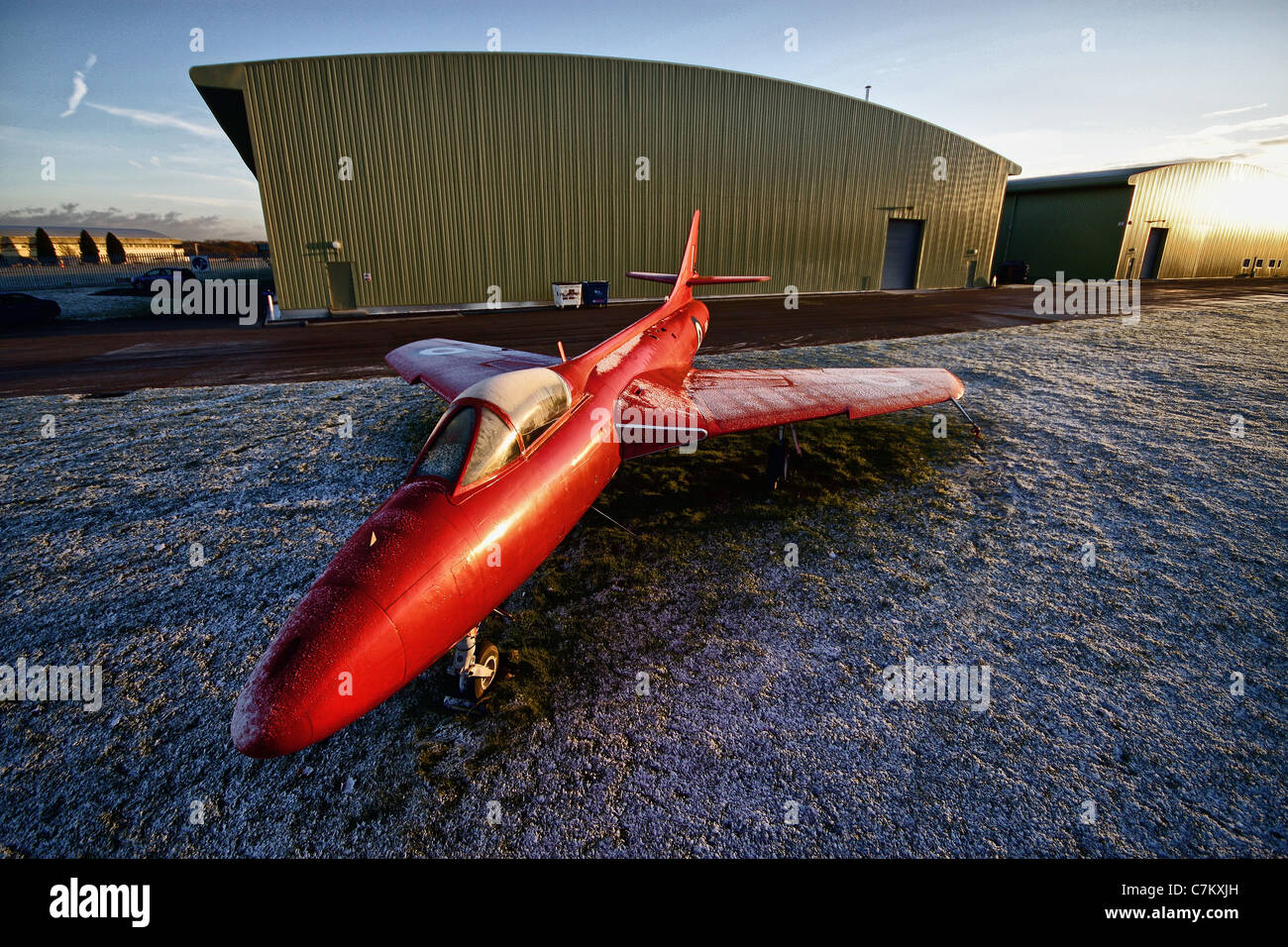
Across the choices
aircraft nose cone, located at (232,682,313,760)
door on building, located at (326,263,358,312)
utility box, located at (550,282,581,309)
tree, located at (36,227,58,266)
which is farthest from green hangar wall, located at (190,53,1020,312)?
tree, located at (36,227,58,266)

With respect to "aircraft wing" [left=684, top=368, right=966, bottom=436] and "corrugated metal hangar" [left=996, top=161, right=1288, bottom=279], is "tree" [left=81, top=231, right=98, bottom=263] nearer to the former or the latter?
"aircraft wing" [left=684, top=368, right=966, bottom=436]

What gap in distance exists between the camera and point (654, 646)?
509 cm

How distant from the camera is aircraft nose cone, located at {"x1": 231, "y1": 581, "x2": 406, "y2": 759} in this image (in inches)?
116

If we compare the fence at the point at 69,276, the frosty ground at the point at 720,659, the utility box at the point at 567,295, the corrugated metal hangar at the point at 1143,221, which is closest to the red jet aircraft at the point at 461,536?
the frosty ground at the point at 720,659

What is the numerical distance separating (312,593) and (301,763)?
1.54 metres

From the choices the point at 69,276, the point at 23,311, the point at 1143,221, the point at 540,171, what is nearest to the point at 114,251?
the point at 69,276

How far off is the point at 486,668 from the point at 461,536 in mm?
1322

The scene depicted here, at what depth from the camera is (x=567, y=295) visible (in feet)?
96.5

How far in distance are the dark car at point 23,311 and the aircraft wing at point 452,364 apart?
79.2 ft

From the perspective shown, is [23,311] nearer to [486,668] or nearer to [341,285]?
[341,285]

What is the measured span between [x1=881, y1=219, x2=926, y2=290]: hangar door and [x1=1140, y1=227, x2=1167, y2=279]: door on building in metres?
25.6

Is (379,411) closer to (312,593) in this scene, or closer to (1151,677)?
(312,593)

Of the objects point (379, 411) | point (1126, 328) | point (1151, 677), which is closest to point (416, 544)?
point (1151, 677)

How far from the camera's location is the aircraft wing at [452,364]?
31.6 ft
